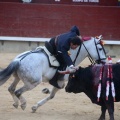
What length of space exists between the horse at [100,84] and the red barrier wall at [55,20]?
29.8 feet

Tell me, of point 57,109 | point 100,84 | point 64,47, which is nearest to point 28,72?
point 64,47

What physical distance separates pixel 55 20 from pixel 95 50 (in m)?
8.25

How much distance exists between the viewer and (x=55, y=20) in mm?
16531

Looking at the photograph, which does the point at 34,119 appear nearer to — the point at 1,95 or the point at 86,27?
the point at 1,95

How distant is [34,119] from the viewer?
7.42 metres

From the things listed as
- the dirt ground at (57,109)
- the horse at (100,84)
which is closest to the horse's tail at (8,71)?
the dirt ground at (57,109)

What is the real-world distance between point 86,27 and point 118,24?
0.94m

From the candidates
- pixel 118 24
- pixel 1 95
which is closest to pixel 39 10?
pixel 118 24

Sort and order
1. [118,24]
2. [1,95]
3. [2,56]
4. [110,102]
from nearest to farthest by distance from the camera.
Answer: [110,102] → [1,95] → [2,56] → [118,24]

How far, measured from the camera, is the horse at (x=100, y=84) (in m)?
7.02

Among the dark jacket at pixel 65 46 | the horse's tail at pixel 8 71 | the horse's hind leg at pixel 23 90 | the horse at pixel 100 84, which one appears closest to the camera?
the horse at pixel 100 84

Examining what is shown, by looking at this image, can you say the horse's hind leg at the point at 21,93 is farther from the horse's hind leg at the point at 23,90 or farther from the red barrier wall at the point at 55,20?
the red barrier wall at the point at 55,20

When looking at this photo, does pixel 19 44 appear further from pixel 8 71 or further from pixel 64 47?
pixel 8 71

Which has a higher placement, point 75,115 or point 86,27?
point 86,27
